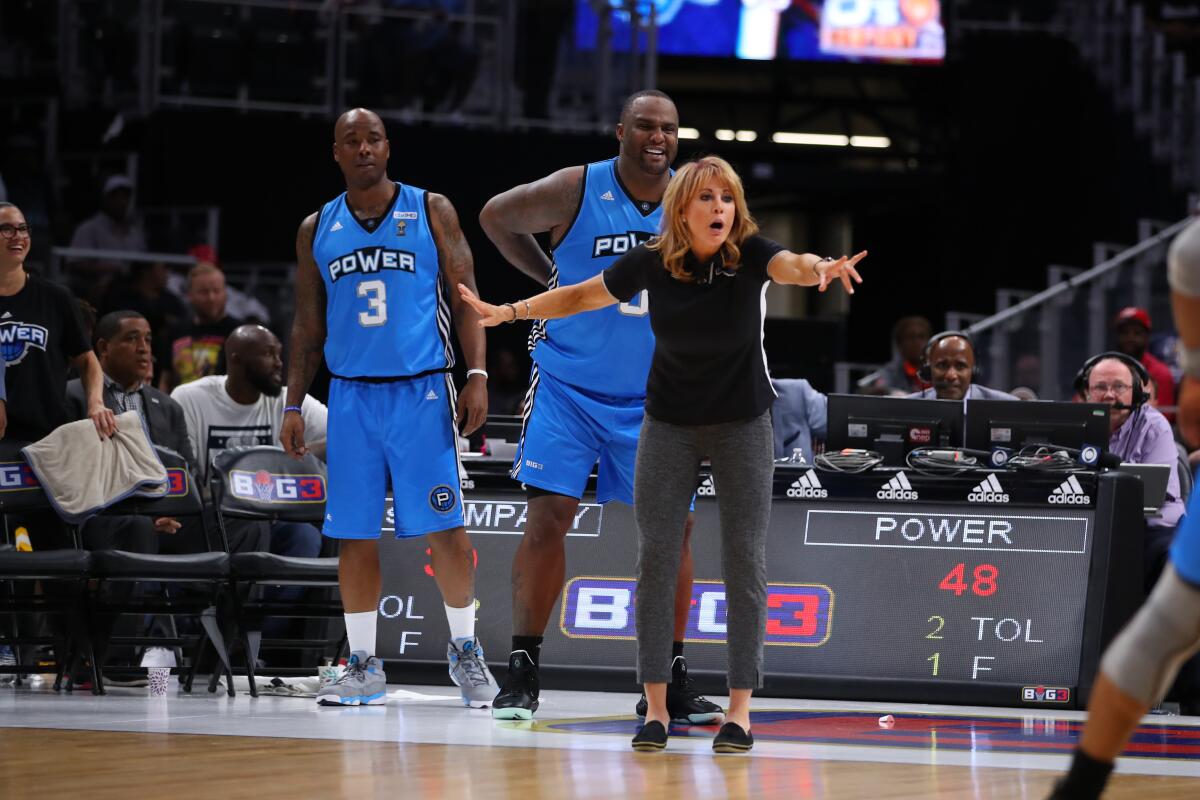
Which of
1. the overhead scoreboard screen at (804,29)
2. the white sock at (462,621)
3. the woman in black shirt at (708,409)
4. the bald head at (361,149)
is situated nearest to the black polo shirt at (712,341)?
the woman in black shirt at (708,409)

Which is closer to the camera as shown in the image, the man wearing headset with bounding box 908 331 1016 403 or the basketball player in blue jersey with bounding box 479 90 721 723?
the basketball player in blue jersey with bounding box 479 90 721 723

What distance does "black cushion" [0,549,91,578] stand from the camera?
6977 millimetres

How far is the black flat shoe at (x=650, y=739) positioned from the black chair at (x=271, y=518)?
7.51 ft

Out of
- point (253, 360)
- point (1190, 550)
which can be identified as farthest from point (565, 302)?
point (253, 360)

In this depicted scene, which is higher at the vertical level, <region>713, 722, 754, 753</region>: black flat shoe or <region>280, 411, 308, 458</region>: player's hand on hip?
<region>280, 411, 308, 458</region>: player's hand on hip

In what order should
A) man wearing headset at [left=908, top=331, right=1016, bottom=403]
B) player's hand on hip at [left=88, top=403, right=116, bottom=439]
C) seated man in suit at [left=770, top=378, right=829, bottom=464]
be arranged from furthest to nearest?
seated man in suit at [left=770, top=378, right=829, bottom=464], man wearing headset at [left=908, top=331, right=1016, bottom=403], player's hand on hip at [left=88, top=403, right=116, bottom=439]

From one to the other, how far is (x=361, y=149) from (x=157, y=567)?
1.94 metres

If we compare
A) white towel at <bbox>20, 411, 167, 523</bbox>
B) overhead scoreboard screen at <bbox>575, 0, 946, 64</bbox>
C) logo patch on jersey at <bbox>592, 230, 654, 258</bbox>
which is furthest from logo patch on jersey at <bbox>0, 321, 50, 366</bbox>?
overhead scoreboard screen at <bbox>575, 0, 946, 64</bbox>

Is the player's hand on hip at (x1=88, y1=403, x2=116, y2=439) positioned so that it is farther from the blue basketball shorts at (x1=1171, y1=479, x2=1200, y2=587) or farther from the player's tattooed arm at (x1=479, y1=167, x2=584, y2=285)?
the blue basketball shorts at (x1=1171, y1=479, x2=1200, y2=587)

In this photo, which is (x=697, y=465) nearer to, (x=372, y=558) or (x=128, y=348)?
(x=372, y=558)

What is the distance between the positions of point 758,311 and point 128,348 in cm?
399

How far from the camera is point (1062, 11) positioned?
18188mm

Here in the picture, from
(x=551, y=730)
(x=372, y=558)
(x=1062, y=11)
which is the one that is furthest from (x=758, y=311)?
(x=1062, y=11)

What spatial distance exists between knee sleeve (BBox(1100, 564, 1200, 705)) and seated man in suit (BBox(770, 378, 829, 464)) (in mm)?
5452
